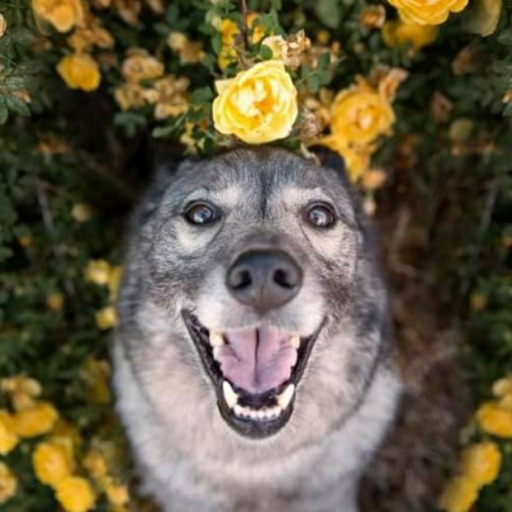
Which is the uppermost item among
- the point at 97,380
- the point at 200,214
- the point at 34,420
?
the point at 200,214

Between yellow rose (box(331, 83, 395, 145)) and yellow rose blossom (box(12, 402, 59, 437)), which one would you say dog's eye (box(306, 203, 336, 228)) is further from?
yellow rose blossom (box(12, 402, 59, 437))

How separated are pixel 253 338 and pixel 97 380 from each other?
108 cm

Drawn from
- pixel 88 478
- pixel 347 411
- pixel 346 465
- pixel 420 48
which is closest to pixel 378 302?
pixel 347 411

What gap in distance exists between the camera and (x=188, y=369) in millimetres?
3135

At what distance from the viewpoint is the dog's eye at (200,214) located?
2.86 m

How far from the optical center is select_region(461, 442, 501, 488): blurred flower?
339cm

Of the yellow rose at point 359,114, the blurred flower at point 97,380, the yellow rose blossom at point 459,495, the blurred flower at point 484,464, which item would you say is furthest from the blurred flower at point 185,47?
the yellow rose blossom at point 459,495

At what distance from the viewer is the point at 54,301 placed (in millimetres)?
3617

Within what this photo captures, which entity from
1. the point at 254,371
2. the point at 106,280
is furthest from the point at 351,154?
the point at 106,280

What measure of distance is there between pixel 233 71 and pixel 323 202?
496 mm

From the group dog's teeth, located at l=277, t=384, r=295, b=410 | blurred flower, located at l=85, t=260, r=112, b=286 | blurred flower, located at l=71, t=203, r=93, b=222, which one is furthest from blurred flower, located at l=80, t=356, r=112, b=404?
dog's teeth, located at l=277, t=384, r=295, b=410

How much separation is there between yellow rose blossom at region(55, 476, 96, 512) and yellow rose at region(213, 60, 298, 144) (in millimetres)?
1403

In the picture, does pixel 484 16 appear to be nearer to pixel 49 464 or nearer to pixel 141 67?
pixel 141 67

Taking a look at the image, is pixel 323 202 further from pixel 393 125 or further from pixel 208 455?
pixel 208 455
